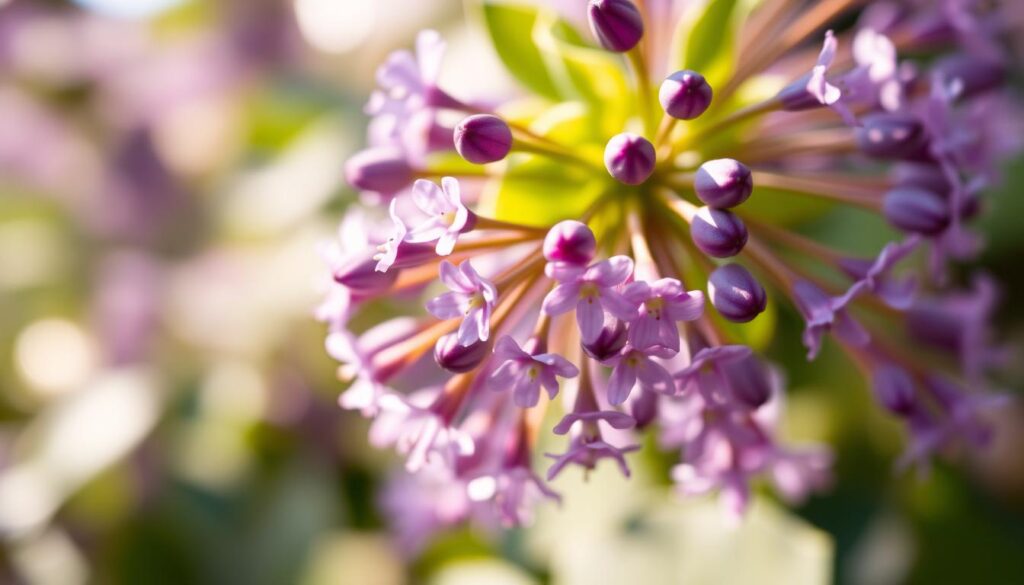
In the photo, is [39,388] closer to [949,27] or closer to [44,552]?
[44,552]

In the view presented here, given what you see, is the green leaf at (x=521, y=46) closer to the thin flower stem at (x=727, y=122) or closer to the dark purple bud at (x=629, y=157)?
the thin flower stem at (x=727, y=122)

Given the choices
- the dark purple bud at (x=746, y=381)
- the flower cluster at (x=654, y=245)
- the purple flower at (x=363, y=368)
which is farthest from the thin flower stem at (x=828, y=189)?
the purple flower at (x=363, y=368)

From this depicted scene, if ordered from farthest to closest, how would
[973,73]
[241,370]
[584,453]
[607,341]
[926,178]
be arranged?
[241,370] → [973,73] → [926,178] → [584,453] → [607,341]

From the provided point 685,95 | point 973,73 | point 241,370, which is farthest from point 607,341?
point 241,370

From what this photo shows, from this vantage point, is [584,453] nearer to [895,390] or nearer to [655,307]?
[655,307]

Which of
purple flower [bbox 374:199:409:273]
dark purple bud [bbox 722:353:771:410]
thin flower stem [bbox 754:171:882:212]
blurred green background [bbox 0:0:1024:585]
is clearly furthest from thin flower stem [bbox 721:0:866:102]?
blurred green background [bbox 0:0:1024:585]

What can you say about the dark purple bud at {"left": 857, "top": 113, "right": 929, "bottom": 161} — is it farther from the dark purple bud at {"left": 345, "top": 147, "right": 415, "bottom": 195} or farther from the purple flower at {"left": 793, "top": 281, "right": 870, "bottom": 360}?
the dark purple bud at {"left": 345, "top": 147, "right": 415, "bottom": 195}
